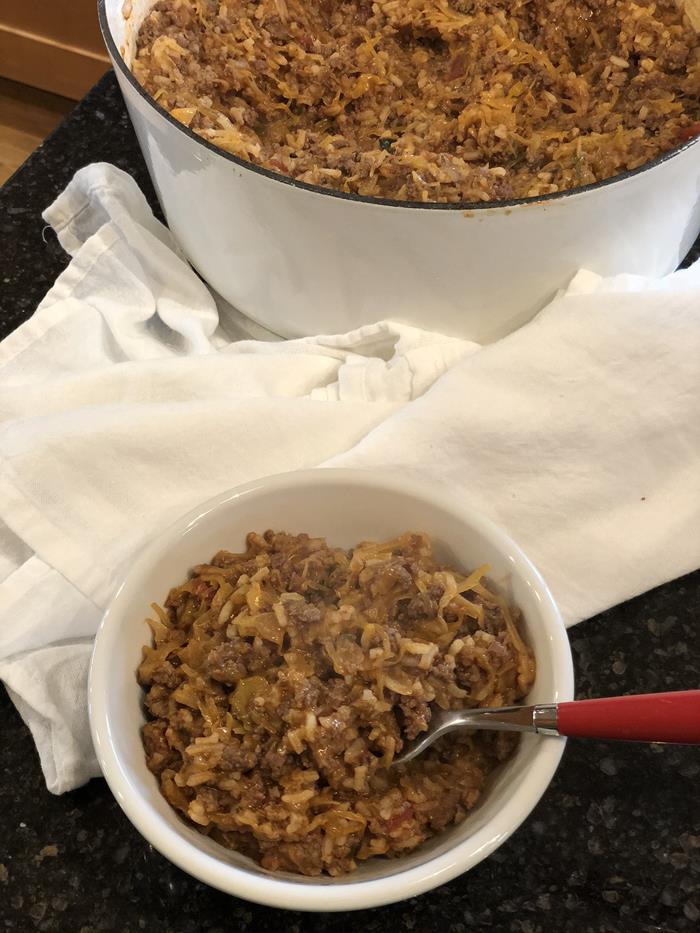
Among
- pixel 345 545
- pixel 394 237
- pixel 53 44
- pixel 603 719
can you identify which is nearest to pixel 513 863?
pixel 603 719

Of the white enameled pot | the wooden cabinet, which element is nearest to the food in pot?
the white enameled pot

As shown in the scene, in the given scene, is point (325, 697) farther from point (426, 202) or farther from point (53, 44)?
point (53, 44)

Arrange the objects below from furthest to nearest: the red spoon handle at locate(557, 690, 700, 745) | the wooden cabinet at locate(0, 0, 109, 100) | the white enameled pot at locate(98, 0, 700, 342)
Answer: the wooden cabinet at locate(0, 0, 109, 100) → the white enameled pot at locate(98, 0, 700, 342) → the red spoon handle at locate(557, 690, 700, 745)

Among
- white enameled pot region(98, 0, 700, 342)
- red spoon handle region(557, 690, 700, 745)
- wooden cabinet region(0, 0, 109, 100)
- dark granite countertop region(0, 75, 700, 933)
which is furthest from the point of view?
wooden cabinet region(0, 0, 109, 100)

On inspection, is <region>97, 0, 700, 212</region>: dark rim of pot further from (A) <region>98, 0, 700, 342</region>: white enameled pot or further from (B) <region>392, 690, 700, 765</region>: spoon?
(B) <region>392, 690, 700, 765</region>: spoon

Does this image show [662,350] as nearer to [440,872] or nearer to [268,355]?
[268,355]

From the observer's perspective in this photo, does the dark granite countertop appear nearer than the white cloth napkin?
Yes

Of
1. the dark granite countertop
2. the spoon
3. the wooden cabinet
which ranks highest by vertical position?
the wooden cabinet

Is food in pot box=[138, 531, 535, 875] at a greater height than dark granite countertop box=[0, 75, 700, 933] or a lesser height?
greater
